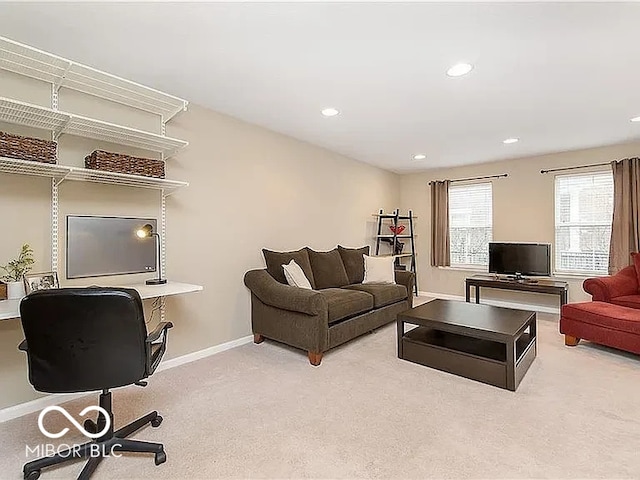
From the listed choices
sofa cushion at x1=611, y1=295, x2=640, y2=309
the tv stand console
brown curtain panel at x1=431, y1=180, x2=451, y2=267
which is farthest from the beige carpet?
→ brown curtain panel at x1=431, y1=180, x2=451, y2=267

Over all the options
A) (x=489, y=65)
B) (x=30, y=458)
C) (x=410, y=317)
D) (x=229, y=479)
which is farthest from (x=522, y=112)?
(x=30, y=458)

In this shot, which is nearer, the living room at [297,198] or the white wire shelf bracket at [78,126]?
the living room at [297,198]

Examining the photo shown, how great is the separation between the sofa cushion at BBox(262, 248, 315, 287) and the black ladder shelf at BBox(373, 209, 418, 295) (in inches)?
90.1

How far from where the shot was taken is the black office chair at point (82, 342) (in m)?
1.55

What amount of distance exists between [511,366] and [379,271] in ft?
7.32

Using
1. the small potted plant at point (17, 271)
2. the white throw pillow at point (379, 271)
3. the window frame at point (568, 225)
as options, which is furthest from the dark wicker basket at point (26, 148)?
the window frame at point (568, 225)

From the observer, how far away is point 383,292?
13.4ft

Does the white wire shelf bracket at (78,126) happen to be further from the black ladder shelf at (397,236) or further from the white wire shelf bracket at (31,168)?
the black ladder shelf at (397,236)

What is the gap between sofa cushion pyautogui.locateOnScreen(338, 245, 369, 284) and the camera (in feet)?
15.4

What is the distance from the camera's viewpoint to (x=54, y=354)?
1591mm

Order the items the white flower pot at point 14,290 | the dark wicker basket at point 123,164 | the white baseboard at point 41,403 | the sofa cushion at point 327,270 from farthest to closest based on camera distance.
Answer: the sofa cushion at point 327,270, the dark wicker basket at point 123,164, the white baseboard at point 41,403, the white flower pot at point 14,290

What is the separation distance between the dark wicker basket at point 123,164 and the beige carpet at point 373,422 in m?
1.65

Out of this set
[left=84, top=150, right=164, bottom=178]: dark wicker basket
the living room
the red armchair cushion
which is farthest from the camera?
the red armchair cushion

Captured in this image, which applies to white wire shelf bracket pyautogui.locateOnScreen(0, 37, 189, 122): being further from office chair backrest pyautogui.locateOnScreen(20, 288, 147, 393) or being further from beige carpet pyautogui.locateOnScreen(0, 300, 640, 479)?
beige carpet pyautogui.locateOnScreen(0, 300, 640, 479)
